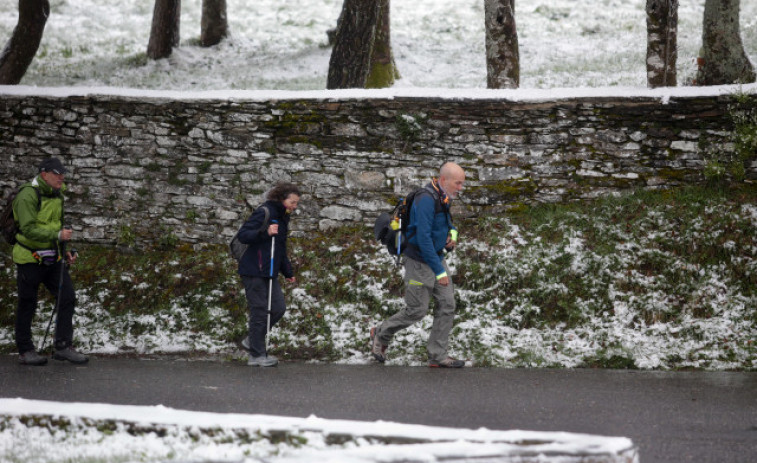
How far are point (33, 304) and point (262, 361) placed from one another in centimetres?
239

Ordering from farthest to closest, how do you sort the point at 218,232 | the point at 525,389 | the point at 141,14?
the point at 141,14 < the point at 218,232 < the point at 525,389

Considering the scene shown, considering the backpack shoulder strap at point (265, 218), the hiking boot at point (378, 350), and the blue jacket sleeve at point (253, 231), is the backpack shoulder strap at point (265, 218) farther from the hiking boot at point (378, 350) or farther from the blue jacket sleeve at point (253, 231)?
the hiking boot at point (378, 350)

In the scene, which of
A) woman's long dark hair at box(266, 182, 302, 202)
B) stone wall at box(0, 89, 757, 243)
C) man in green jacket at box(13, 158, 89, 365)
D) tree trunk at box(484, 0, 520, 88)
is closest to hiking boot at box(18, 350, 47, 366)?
man in green jacket at box(13, 158, 89, 365)

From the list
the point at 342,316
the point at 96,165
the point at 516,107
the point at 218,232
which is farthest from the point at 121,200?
the point at 516,107

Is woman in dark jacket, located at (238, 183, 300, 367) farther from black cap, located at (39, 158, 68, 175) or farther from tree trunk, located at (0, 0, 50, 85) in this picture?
tree trunk, located at (0, 0, 50, 85)

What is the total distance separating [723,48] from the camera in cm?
1040

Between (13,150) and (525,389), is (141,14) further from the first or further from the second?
(525,389)

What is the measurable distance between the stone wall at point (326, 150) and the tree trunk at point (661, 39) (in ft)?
4.12

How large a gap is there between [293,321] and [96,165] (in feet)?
13.4

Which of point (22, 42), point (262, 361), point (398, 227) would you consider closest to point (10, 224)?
point (262, 361)

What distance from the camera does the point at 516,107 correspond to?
9.09m

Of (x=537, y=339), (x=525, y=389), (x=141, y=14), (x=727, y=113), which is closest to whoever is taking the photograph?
(x=525, y=389)

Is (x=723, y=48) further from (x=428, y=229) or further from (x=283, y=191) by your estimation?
(x=283, y=191)

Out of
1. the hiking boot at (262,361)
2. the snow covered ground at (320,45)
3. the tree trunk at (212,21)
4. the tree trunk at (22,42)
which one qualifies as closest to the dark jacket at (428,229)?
the hiking boot at (262,361)
